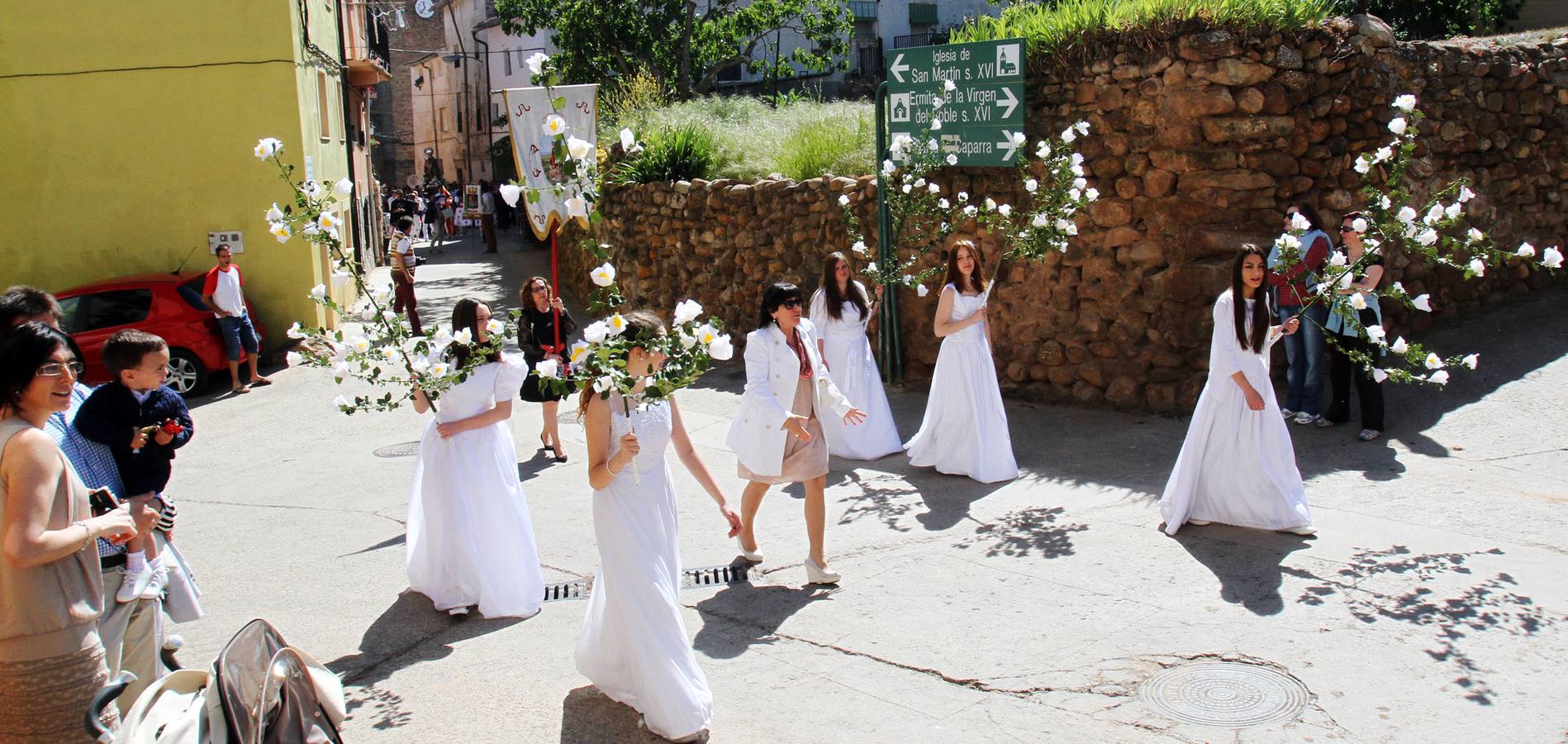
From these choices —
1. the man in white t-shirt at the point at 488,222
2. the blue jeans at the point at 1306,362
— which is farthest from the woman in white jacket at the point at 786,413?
the man in white t-shirt at the point at 488,222

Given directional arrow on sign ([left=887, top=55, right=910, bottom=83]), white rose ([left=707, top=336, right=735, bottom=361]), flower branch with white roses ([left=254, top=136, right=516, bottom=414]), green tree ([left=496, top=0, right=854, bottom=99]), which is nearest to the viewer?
white rose ([left=707, top=336, right=735, bottom=361])

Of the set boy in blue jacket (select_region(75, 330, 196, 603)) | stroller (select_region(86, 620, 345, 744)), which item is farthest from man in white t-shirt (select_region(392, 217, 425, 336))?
stroller (select_region(86, 620, 345, 744))

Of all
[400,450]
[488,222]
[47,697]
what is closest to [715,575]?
[47,697]

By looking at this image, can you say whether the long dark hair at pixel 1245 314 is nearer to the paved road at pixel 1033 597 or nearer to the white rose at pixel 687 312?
the paved road at pixel 1033 597

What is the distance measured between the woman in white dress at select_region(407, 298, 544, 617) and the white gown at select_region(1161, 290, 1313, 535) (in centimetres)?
381

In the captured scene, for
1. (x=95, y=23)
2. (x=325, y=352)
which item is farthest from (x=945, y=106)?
(x=95, y=23)

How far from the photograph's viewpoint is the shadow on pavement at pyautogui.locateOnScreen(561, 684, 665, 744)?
16.1ft

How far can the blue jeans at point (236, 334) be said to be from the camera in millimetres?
14336

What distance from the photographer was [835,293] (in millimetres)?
9352

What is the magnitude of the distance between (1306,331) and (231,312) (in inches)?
459

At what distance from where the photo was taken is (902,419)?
11031mm

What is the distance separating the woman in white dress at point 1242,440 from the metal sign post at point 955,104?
3.42 metres

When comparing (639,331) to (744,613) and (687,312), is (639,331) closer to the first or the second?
(687,312)

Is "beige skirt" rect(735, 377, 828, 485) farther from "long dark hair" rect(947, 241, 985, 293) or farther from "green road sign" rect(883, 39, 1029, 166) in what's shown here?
"green road sign" rect(883, 39, 1029, 166)
